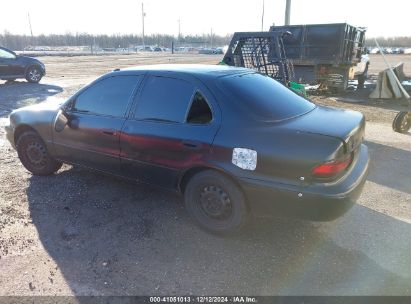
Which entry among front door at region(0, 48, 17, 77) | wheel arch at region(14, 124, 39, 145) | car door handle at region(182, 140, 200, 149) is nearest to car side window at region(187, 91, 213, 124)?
car door handle at region(182, 140, 200, 149)

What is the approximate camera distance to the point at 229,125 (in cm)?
320

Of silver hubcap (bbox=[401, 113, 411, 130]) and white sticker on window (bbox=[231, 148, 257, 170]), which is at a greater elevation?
white sticker on window (bbox=[231, 148, 257, 170])

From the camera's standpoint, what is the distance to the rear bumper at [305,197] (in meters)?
2.89

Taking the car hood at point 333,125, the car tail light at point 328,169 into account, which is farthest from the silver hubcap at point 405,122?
the car tail light at point 328,169

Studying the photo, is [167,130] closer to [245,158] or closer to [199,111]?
[199,111]

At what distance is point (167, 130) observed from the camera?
3529 mm

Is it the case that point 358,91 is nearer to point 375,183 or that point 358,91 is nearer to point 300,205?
point 375,183

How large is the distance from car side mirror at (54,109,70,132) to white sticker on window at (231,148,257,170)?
7.44ft

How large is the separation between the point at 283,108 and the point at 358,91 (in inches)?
455

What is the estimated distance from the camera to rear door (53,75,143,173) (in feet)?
12.9

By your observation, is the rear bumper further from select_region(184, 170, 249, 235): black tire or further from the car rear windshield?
the car rear windshield

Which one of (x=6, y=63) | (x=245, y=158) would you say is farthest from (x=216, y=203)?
(x=6, y=63)

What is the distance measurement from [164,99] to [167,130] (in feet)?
1.15

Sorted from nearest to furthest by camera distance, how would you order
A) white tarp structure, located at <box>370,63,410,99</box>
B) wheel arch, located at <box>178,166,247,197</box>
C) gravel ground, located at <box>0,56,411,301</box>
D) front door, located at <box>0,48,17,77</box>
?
gravel ground, located at <box>0,56,411,301</box>
wheel arch, located at <box>178,166,247,197</box>
white tarp structure, located at <box>370,63,410,99</box>
front door, located at <box>0,48,17,77</box>
